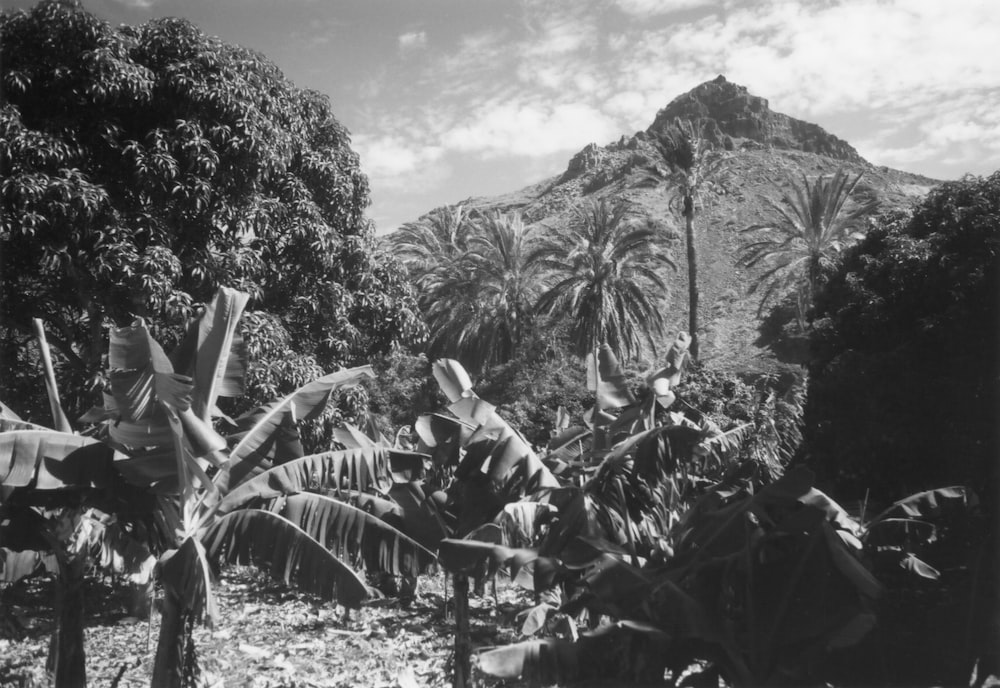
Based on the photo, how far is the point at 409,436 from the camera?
16.2 meters

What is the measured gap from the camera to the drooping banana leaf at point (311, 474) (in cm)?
771

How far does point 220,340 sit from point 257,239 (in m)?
5.44

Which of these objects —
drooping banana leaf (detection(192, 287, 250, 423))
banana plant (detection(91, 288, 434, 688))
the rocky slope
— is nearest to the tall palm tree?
the rocky slope

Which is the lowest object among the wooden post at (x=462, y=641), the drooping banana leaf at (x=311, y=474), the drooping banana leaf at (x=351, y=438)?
the wooden post at (x=462, y=641)

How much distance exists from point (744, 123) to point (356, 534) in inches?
3494

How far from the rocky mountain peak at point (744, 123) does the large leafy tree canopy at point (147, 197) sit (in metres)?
72.7

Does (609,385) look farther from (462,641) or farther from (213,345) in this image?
(213,345)

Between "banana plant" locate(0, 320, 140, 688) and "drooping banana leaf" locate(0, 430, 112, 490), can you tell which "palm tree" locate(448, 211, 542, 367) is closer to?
"banana plant" locate(0, 320, 140, 688)

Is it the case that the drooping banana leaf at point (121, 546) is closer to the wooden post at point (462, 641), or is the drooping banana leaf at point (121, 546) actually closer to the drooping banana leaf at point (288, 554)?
the drooping banana leaf at point (288, 554)

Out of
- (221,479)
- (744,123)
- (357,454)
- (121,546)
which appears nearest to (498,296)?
(121,546)

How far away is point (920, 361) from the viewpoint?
1310 cm

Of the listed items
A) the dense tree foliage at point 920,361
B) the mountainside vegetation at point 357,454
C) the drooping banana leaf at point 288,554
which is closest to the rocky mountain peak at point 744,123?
the dense tree foliage at point 920,361

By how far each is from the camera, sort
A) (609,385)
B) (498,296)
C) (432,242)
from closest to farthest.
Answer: (609,385) < (498,296) < (432,242)

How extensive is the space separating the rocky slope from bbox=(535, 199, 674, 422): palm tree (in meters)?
3.42
